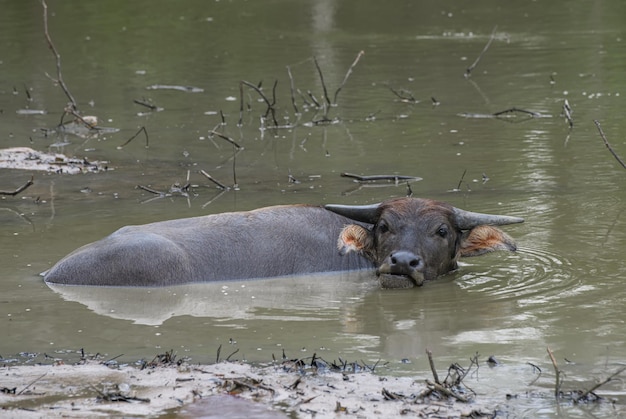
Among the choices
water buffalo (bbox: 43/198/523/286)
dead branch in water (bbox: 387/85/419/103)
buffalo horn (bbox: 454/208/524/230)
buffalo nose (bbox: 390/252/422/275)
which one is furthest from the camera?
dead branch in water (bbox: 387/85/419/103)

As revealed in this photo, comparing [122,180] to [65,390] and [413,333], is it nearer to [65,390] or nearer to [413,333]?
[413,333]

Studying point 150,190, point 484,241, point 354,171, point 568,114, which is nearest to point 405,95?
point 568,114

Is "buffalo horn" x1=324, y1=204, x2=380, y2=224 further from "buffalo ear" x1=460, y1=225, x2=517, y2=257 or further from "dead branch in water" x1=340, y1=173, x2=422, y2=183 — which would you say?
"dead branch in water" x1=340, y1=173, x2=422, y2=183

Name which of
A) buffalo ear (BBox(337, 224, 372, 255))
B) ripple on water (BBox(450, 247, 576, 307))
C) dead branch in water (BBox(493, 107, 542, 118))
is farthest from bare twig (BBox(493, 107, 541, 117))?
buffalo ear (BBox(337, 224, 372, 255))

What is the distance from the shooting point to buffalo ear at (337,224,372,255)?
9.77 m

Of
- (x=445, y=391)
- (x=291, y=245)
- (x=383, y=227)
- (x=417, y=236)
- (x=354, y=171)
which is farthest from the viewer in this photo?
(x=354, y=171)

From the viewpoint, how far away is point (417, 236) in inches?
374

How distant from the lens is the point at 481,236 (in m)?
9.73

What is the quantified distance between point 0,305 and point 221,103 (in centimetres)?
1029

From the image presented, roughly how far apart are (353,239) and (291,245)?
0.53 metres

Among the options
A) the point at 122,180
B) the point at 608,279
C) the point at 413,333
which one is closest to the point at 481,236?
the point at 608,279

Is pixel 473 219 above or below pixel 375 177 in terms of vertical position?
above

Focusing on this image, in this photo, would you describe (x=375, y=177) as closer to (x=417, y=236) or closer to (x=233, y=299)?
(x=417, y=236)

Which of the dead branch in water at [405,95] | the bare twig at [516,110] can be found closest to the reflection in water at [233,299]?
the bare twig at [516,110]
